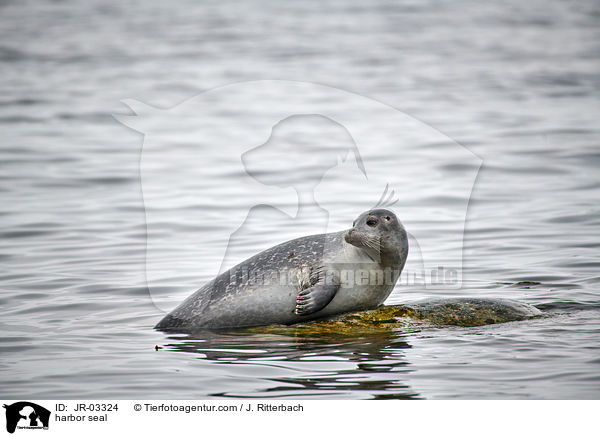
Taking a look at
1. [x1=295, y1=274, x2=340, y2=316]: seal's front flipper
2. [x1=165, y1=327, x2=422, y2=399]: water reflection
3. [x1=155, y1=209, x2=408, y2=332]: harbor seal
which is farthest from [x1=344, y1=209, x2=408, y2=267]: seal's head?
[x1=165, y1=327, x2=422, y2=399]: water reflection

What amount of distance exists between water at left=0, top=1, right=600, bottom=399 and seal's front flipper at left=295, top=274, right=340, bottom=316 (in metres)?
0.28

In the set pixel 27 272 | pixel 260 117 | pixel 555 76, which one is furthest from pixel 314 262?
pixel 555 76

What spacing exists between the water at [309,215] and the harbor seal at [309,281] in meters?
0.35

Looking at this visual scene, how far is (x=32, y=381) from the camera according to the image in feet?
23.9

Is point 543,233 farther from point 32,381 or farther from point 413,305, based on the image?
point 32,381

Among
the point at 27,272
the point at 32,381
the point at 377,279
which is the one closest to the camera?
the point at 32,381

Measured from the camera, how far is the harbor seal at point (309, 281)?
8.29 metres

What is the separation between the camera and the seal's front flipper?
8188 millimetres

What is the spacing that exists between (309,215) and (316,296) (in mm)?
6762

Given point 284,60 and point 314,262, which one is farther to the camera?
point 284,60

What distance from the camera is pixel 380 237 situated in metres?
8.27

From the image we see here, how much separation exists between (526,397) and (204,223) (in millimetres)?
8462
